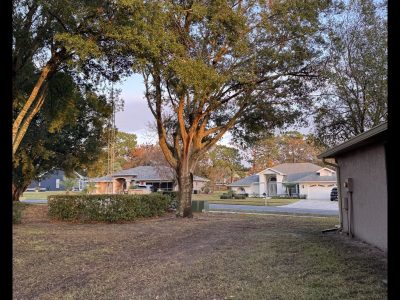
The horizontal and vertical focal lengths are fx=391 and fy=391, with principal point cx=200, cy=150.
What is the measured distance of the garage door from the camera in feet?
146

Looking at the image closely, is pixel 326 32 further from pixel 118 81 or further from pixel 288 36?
pixel 118 81

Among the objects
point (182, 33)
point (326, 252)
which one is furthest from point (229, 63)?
point (326, 252)

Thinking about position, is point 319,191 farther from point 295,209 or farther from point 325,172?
point 295,209

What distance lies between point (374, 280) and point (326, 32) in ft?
45.7

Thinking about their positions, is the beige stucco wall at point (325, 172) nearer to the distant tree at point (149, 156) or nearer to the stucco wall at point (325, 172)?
the stucco wall at point (325, 172)

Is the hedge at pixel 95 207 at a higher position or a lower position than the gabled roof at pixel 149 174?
lower

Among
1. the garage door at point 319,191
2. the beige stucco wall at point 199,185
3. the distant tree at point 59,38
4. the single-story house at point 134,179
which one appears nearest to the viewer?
the distant tree at point 59,38

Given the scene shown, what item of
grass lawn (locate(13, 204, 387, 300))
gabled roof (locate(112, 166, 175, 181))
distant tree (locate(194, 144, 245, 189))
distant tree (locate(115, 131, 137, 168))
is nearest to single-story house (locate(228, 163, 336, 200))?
distant tree (locate(194, 144, 245, 189))

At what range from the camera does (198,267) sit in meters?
7.23

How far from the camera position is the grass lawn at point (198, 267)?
5.47m

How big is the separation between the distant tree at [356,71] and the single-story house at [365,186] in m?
5.36

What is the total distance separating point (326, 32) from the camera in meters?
17.2

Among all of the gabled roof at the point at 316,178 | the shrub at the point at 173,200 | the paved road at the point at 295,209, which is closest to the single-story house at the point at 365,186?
the shrub at the point at 173,200

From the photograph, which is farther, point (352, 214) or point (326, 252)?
point (352, 214)
